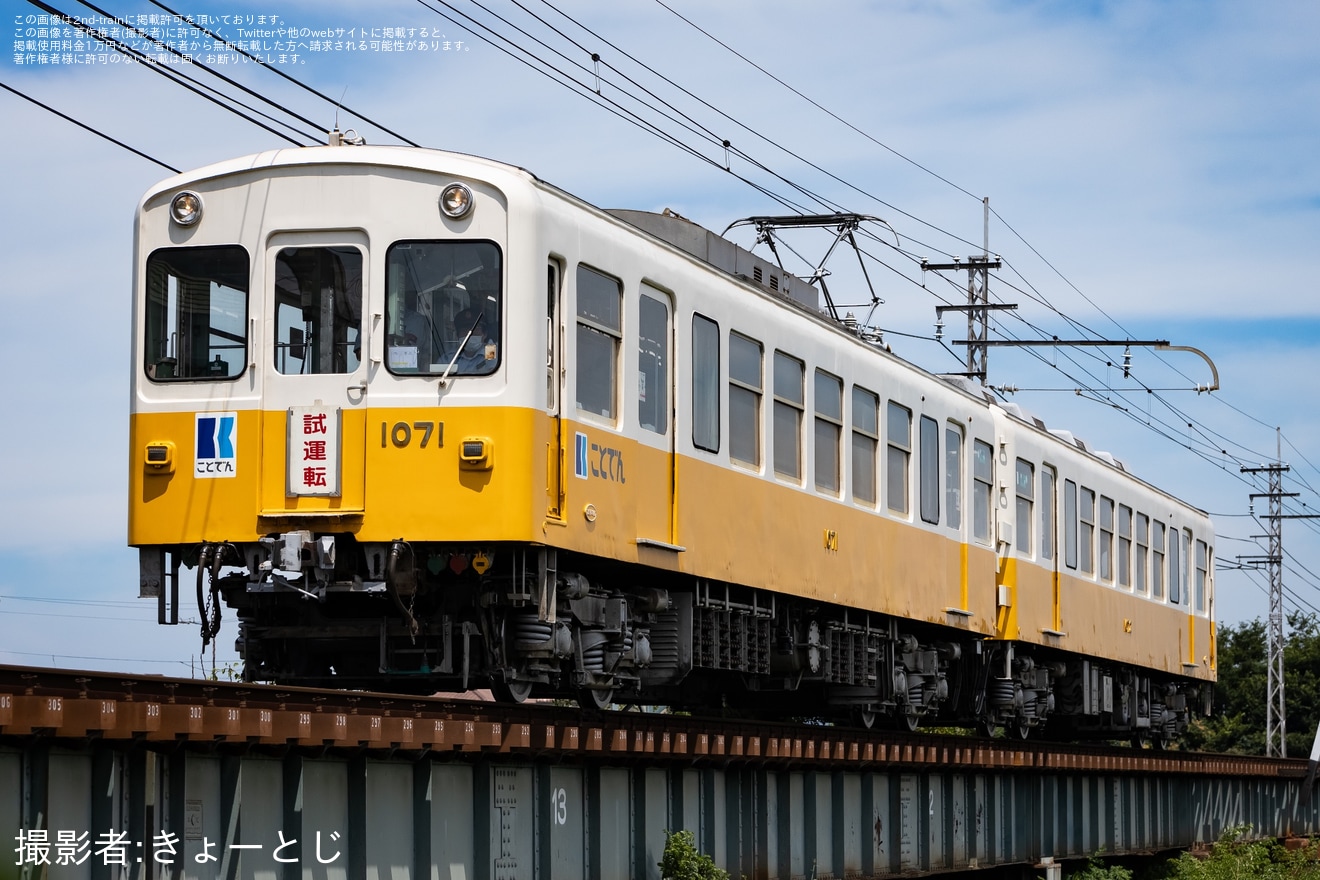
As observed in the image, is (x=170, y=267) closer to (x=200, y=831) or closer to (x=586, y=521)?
(x=586, y=521)

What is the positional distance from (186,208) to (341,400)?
5.65 feet

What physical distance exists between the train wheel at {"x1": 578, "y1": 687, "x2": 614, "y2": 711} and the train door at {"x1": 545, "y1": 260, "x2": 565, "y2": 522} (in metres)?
1.56

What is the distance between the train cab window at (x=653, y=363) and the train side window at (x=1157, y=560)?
53.4 feet

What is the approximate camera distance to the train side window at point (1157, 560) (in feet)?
93.0

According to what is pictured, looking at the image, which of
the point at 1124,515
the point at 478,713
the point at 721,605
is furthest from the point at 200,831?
the point at 1124,515

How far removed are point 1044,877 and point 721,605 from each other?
11.7 meters

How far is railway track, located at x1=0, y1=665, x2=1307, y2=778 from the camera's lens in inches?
324

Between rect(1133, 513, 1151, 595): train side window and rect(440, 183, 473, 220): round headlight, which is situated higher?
rect(440, 183, 473, 220): round headlight

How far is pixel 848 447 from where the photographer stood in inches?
669

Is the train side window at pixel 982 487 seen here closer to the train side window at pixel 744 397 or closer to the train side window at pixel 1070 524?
the train side window at pixel 1070 524

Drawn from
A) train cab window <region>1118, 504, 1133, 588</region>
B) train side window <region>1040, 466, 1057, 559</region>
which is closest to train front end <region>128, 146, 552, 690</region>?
train side window <region>1040, 466, 1057, 559</region>

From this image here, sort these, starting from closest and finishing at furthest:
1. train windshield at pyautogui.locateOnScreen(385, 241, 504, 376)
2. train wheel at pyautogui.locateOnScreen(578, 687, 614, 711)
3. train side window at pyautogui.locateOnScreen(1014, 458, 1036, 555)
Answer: train windshield at pyautogui.locateOnScreen(385, 241, 504, 376) < train wheel at pyautogui.locateOnScreen(578, 687, 614, 711) < train side window at pyautogui.locateOnScreen(1014, 458, 1036, 555)

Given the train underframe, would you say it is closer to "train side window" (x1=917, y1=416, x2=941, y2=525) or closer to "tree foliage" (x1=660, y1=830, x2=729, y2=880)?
"tree foliage" (x1=660, y1=830, x2=729, y2=880)

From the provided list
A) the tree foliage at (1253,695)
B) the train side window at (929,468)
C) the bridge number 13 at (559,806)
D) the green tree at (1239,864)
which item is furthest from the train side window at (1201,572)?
the tree foliage at (1253,695)
